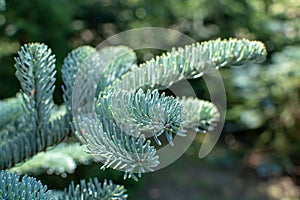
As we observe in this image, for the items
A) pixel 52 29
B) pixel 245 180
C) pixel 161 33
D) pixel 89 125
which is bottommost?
pixel 245 180

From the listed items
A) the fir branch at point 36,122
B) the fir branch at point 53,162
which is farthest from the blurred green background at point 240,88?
the fir branch at point 36,122

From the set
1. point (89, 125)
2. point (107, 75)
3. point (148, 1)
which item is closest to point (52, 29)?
point (148, 1)

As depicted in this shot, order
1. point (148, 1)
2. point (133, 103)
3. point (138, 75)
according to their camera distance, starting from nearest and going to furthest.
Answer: point (133, 103)
point (138, 75)
point (148, 1)

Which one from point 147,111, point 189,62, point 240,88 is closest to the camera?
point 147,111

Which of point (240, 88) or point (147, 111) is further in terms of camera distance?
point (240, 88)

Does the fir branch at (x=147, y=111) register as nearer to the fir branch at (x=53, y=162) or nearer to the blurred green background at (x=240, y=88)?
the fir branch at (x=53, y=162)

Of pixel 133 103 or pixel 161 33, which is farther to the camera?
pixel 161 33

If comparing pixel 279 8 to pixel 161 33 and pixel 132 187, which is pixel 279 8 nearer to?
pixel 161 33

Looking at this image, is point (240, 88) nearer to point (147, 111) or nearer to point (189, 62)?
point (189, 62)

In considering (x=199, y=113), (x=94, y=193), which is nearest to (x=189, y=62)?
(x=199, y=113)
